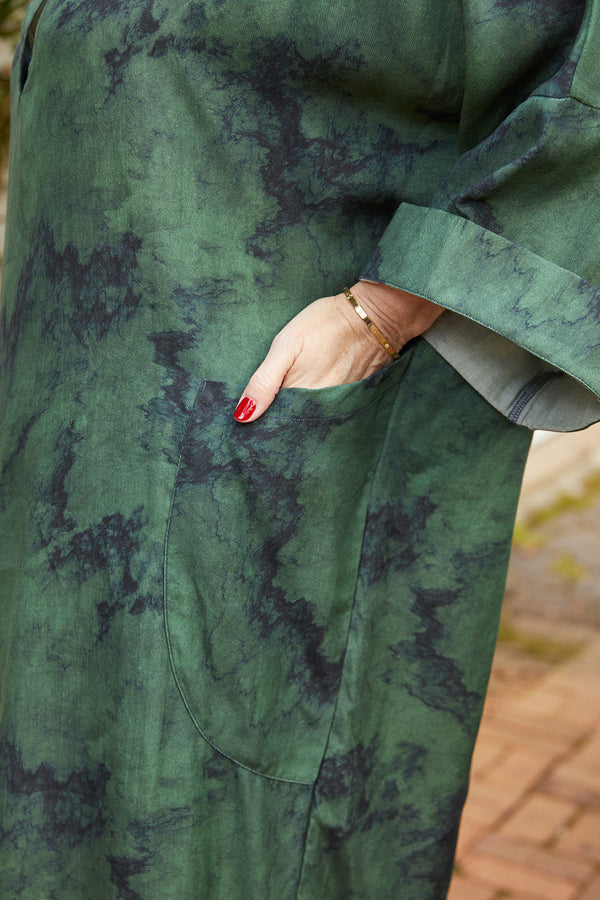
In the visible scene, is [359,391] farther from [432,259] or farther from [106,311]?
[106,311]

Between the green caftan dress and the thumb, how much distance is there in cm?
2

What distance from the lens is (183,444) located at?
39.0 inches

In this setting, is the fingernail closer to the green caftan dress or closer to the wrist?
the green caftan dress

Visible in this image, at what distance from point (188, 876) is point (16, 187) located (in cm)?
84

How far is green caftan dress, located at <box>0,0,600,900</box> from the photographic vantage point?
96cm

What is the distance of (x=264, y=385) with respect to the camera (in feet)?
3.21

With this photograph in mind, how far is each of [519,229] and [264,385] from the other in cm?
31

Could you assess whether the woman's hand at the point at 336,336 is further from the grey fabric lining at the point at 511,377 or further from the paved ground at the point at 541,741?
the paved ground at the point at 541,741

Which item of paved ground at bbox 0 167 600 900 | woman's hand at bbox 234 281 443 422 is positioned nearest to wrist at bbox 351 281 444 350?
woman's hand at bbox 234 281 443 422

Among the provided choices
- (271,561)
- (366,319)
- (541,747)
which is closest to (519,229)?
(366,319)

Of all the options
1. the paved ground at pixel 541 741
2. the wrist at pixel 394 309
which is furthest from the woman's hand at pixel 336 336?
the paved ground at pixel 541 741

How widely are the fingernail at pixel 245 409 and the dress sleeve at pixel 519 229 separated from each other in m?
0.19

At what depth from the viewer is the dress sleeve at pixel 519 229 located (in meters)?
0.92

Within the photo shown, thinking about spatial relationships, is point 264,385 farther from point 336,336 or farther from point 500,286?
point 500,286
